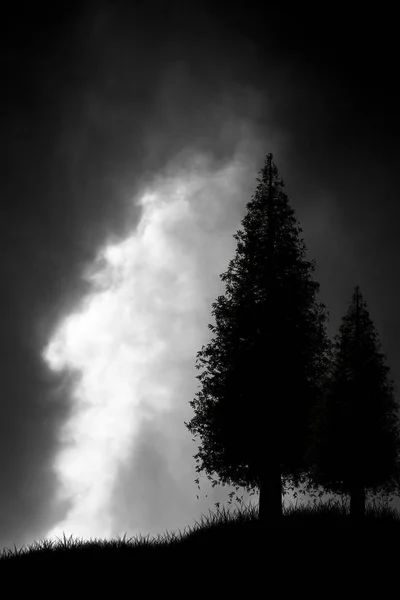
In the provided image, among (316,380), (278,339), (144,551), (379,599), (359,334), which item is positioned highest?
(359,334)

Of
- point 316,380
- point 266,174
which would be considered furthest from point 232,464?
point 266,174

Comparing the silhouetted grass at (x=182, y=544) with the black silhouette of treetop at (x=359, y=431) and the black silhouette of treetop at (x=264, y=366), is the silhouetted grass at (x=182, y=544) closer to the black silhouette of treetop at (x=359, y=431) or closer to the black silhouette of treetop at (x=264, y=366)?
the black silhouette of treetop at (x=264, y=366)

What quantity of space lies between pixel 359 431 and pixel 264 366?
7230 mm

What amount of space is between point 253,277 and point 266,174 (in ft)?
18.9

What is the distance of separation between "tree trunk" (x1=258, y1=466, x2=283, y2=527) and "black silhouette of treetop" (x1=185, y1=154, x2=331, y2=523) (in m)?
0.04

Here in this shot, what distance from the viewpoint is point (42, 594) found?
9352 millimetres

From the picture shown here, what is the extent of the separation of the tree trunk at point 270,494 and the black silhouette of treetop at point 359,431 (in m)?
3.27

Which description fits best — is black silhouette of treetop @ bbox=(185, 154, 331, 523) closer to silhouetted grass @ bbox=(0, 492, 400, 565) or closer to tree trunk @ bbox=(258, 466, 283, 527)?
tree trunk @ bbox=(258, 466, 283, 527)

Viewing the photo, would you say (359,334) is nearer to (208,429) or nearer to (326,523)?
(208,429)

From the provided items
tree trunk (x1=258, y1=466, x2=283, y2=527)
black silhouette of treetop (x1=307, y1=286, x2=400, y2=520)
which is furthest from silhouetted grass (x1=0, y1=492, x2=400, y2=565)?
Result: black silhouette of treetop (x1=307, y1=286, x2=400, y2=520)

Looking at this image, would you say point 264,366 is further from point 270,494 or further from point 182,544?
point 182,544

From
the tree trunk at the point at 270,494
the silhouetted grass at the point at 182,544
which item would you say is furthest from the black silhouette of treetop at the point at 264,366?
the silhouetted grass at the point at 182,544

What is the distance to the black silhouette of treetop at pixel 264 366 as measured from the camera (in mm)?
20531

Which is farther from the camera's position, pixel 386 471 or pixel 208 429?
pixel 386 471
